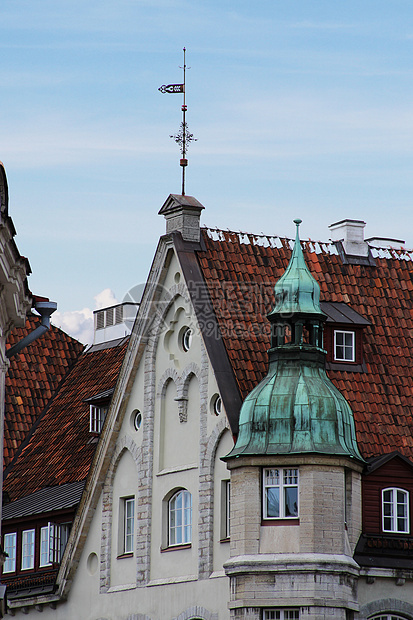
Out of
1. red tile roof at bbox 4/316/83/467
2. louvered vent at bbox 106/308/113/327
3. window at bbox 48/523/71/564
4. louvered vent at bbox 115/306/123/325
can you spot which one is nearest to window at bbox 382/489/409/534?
window at bbox 48/523/71/564

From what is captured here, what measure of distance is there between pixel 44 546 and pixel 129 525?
4.06 meters

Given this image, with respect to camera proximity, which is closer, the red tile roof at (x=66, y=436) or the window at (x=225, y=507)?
the window at (x=225, y=507)

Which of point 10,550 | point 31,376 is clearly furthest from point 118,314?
point 10,550

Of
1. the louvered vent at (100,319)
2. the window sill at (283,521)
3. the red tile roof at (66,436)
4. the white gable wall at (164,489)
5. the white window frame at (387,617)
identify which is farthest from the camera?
the louvered vent at (100,319)

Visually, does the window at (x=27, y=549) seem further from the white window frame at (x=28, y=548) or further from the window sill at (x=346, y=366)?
the window sill at (x=346, y=366)

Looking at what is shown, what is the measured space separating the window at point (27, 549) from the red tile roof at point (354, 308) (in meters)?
10.9

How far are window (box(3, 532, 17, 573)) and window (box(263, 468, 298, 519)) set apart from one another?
1329cm

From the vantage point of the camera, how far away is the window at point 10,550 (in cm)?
4938

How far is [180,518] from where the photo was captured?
4331 centimetres

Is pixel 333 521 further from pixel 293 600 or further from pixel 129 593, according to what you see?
pixel 129 593

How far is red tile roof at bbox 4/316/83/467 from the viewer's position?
178 ft

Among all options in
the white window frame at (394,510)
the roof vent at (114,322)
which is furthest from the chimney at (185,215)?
the roof vent at (114,322)

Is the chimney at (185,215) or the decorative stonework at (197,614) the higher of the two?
the chimney at (185,215)

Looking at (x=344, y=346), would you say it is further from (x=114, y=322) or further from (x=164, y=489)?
(x=114, y=322)
